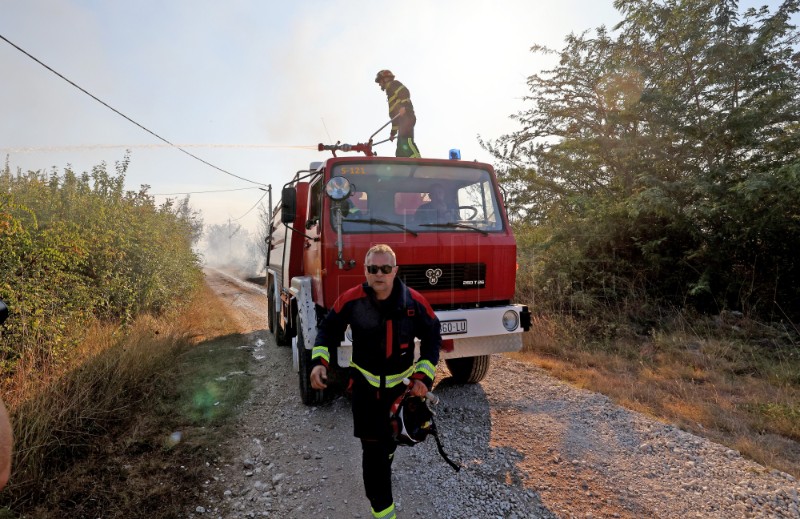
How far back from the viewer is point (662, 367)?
5.30m

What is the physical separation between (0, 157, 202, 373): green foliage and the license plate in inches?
151

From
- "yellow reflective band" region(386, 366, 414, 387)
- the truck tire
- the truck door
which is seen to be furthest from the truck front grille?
"yellow reflective band" region(386, 366, 414, 387)

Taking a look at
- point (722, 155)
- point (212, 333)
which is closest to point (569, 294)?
point (722, 155)

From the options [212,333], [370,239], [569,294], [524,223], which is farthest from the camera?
[524,223]

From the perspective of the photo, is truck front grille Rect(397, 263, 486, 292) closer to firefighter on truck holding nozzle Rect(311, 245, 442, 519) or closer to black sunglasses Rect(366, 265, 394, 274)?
firefighter on truck holding nozzle Rect(311, 245, 442, 519)

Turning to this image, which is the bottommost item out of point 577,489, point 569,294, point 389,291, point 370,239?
point 577,489

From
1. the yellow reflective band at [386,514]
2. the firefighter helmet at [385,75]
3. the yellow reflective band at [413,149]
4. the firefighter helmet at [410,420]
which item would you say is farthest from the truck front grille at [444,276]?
the firefighter helmet at [385,75]

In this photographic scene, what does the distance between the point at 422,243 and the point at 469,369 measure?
5.98 ft

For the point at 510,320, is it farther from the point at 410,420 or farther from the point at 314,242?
the point at 314,242

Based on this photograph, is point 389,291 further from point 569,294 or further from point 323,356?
point 569,294

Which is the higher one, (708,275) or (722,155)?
(722,155)

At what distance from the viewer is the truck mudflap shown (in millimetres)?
3883

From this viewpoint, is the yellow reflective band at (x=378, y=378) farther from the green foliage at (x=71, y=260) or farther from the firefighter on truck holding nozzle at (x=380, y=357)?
the green foliage at (x=71, y=260)

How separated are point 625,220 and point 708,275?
153 centimetres
